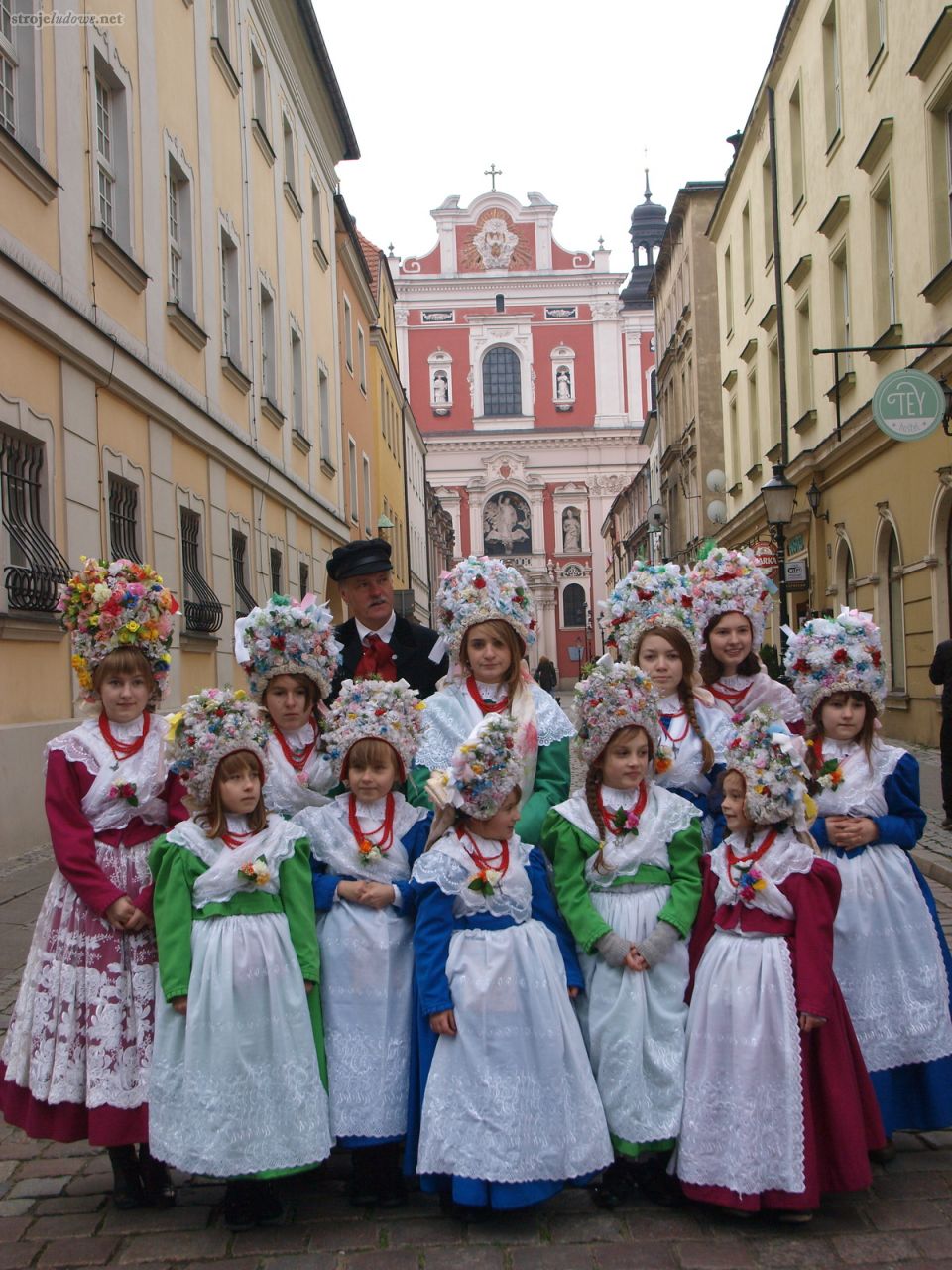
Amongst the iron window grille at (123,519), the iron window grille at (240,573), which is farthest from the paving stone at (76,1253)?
the iron window grille at (240,573)

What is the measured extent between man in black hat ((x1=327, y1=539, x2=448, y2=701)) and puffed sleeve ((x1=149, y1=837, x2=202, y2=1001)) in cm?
147

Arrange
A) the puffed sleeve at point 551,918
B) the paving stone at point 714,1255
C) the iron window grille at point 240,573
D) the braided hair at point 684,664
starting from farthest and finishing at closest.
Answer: the iron window grille at point 240,573 < the braided hair at point 684,664 < the puffed sleeve at point 551,918 < the paving stone at point 714,1255

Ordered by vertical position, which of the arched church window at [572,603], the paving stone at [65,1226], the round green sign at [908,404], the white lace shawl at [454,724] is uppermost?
the arched church window at [572,603]

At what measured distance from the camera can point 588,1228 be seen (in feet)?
12.8

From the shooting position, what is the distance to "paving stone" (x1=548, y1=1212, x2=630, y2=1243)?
3.81 meters

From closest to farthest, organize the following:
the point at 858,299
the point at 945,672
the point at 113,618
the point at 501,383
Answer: the point at 113,618, the point at 945,672, the point at 858,299, the point at 501,383

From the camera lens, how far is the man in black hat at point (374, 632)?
5484 mm

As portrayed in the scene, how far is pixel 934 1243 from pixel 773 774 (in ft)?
4.59

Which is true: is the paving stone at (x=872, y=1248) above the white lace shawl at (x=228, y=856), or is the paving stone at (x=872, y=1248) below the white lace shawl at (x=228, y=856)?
below

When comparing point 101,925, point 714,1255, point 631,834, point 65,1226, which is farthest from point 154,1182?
point 631,834

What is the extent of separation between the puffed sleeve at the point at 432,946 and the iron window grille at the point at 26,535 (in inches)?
247

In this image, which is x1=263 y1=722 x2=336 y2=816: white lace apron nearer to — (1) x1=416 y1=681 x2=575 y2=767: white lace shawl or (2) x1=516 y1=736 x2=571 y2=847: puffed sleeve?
(1) x1=416 y1=681 x2=575 y2=767: white lace shawl

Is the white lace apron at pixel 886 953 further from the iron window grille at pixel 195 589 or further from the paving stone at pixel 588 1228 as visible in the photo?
the iron window grille at pixel 195 589

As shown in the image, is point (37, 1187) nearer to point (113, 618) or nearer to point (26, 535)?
point (113, 618)
